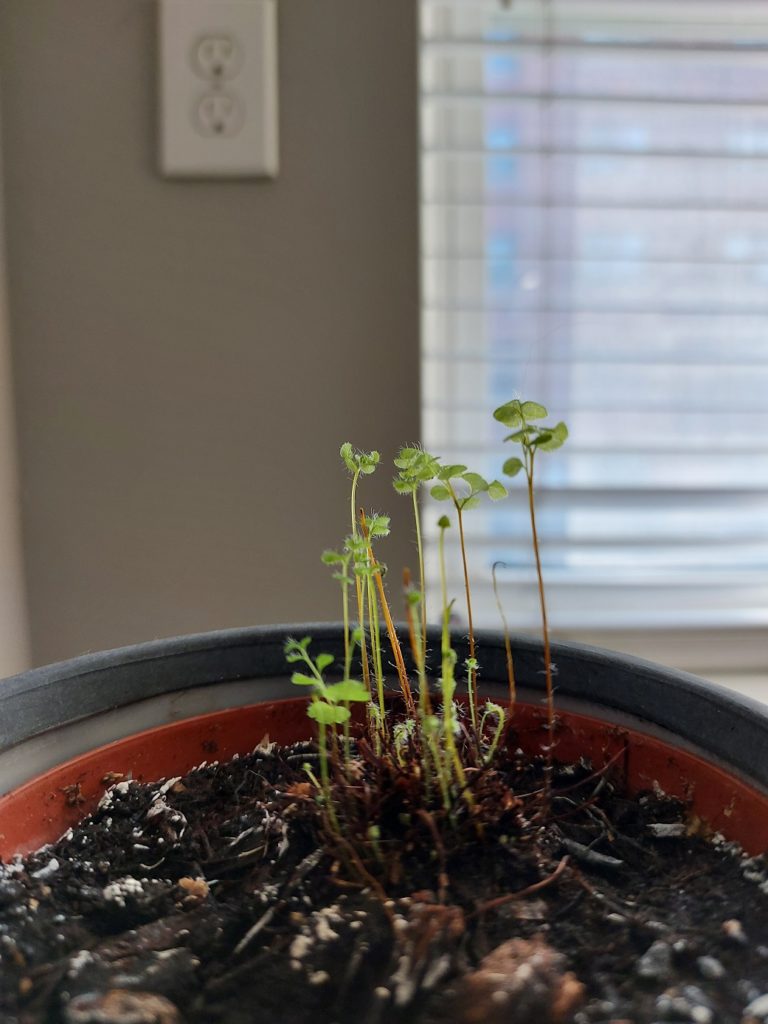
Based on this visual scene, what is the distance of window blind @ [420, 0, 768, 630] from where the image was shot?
100 cm

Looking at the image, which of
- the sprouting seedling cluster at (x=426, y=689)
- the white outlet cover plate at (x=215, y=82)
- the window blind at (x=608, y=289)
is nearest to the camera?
the sprouting seedling cluster at (x=426, y=689)

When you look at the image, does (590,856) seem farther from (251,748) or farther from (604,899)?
(251,748)

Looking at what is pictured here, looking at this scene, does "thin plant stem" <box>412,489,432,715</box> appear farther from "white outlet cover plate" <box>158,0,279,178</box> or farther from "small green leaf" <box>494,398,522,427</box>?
"white outlet cover plate" <box>158,0,279,178</box>

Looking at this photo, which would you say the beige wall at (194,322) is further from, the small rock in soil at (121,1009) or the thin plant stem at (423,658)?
the small rock in soil at (121,1009)

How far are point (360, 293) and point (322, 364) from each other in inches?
4.3

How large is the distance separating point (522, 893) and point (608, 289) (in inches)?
35.0

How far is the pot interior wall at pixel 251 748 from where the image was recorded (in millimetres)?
444

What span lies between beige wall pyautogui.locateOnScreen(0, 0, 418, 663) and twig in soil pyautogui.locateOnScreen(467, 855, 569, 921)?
60cm

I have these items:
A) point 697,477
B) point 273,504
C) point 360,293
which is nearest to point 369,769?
point 273,504

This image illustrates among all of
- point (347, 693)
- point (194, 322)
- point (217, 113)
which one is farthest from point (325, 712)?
point (217, 113)

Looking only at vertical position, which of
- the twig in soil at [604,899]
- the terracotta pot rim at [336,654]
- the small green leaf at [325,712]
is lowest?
the twig in soil at [604,899]

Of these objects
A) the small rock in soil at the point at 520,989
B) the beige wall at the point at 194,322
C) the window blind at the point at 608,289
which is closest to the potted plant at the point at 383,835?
the small rock in soil at the point at 520,989

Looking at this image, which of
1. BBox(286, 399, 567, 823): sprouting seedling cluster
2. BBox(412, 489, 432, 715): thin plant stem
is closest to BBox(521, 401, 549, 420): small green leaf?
BBox(286, 399, 567, 823): sprouting seedling cluster

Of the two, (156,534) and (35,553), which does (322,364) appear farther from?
(35,553)
